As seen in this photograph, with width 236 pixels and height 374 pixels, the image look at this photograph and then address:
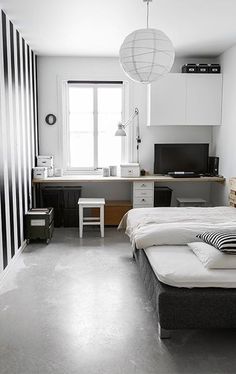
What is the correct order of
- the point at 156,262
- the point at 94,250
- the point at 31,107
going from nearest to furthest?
the point at 156,262, the point at 94,250, the point at 31,107

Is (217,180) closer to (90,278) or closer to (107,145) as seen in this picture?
(107,145)

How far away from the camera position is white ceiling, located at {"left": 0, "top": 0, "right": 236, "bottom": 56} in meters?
3.56

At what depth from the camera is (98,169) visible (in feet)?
20.3

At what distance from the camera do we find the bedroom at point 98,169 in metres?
2.49

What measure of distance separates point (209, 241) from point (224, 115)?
3.35 metres

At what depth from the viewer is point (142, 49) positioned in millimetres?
2570

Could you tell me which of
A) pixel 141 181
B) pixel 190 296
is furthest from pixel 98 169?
pixel 190 296

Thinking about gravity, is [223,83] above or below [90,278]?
above

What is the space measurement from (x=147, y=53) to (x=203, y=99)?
3.39 m

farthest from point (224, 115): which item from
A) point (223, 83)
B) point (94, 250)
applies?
point (94, 250)

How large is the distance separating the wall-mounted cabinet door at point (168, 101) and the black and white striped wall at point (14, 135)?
186 centimetres

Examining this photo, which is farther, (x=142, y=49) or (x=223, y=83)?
(x=223, y=83)

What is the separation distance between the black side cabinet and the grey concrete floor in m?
1.55

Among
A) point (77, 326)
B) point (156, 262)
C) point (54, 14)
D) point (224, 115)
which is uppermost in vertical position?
point (54, 14)
